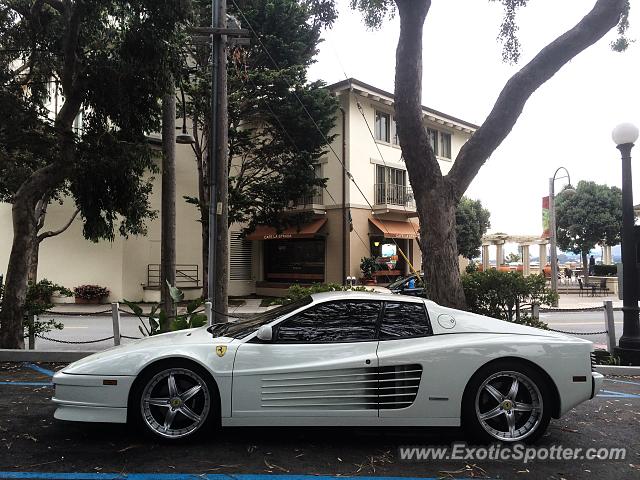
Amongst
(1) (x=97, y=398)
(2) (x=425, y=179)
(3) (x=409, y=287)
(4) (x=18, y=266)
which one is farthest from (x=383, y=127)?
(1) (x=97, y=398)

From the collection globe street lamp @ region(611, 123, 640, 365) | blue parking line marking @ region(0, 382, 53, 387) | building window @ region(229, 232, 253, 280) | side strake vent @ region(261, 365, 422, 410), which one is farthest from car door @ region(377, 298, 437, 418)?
building window @ region(229, 232, 253, 280)

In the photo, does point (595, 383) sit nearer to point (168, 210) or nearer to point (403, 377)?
point (403, 377)

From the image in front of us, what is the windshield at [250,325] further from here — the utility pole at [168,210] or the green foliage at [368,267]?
the green foliage at [368,267]

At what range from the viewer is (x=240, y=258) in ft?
87.4

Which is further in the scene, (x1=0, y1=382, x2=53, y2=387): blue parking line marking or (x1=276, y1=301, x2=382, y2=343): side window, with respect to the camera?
(x1=0, y1=382, x2=53, y2=387): blue parking line marking

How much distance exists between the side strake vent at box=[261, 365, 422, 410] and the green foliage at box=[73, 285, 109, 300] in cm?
2019

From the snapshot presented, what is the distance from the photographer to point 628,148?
26.5 feet

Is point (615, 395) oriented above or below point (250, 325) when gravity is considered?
below

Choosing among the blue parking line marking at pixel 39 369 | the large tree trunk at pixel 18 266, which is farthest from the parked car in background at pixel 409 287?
the blue parking line marking at pixel 39 369

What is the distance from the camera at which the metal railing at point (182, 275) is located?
22.9 m

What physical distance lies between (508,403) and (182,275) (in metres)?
21.5

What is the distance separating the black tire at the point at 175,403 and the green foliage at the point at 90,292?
1963 cm

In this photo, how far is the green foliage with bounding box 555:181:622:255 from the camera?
34.0m

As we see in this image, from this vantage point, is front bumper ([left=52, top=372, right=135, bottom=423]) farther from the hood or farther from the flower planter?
the flower planter
